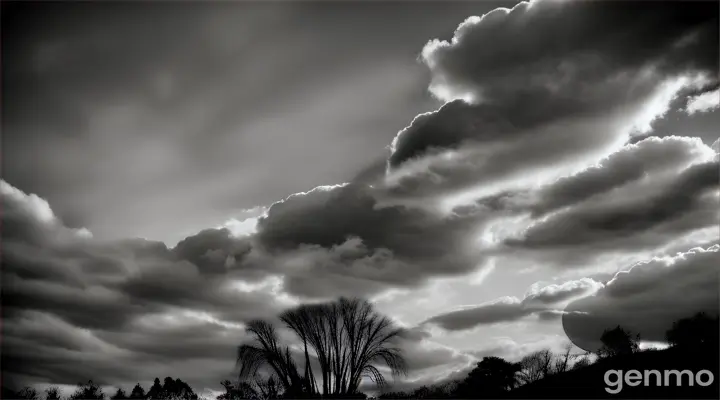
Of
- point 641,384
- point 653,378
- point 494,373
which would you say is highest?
point 653,378

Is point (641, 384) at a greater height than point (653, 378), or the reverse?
point (653, 378)

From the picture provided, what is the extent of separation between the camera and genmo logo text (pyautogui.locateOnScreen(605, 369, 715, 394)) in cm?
2450

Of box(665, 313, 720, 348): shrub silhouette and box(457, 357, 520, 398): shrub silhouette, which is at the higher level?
box(665, 313, 720, 348): shrub silhouette

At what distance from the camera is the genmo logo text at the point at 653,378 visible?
24.5 m

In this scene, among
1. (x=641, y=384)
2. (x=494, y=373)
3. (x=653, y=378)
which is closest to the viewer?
(x=641, y=384)

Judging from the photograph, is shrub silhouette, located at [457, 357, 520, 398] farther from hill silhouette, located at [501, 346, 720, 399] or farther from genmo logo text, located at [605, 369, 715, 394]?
genmo logo text, located at [605, 369, 715, 394]

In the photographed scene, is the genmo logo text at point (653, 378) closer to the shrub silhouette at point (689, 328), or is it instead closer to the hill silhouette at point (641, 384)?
the hill silhouette at point (641, 384)

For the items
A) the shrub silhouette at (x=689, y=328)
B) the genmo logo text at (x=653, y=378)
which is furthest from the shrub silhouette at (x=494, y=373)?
the genmo logo text at (x=653, y=378)

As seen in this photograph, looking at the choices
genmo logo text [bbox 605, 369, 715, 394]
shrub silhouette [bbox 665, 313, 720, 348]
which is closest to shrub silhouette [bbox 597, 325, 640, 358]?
shrub silhouette [bbox 665, 313, 720, 348]

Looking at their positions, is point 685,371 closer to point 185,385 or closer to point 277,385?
point 277,385

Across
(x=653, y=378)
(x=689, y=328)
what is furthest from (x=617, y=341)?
(x=653, y=378)

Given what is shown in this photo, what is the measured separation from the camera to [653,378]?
2703cm

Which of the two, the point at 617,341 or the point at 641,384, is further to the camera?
the point at 617,341

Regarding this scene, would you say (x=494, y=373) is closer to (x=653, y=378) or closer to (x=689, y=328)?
(x=689, y=328)
